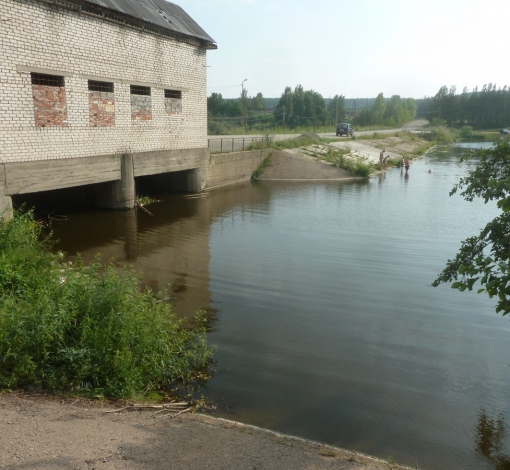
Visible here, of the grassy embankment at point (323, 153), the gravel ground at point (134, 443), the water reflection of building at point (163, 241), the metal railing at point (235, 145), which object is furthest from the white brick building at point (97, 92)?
the grassy embankment at point (323, 153)

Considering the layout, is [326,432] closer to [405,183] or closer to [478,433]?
[478,433]

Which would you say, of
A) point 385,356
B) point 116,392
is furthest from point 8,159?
point 385,356

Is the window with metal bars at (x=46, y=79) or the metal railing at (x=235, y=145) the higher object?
the window with metal bars at (x=46, y=79)

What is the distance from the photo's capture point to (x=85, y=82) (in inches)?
662

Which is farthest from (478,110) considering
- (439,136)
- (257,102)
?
(257,102)

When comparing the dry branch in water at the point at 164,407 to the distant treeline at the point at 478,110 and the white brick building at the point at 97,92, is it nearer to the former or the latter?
the white brick building at the point at 97,92

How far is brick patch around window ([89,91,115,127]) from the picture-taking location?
56.7ft

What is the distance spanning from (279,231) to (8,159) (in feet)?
29.4

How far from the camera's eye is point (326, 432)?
6438 millimetres

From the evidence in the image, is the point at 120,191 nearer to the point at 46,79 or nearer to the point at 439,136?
the point at 46,79

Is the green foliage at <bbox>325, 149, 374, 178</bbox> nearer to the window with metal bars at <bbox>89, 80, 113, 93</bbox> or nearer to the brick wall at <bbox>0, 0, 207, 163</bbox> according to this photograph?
the brick wall at <bbox>0, 0, 207, 163</bbox>

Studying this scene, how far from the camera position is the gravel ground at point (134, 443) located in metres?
4.70

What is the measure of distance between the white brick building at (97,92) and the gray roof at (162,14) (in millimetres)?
58

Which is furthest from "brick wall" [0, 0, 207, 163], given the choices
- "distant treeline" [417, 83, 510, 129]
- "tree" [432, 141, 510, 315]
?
"distant treeline" [417, 83, 510, 129]
